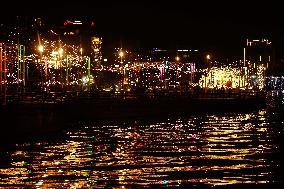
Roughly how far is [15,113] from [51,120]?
128 inches

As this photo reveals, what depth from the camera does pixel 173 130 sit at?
134ft

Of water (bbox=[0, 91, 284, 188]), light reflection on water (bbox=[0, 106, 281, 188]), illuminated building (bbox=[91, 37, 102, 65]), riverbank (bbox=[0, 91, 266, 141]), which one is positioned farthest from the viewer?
illuminated building (bbox=[91, 37, 102, 65])

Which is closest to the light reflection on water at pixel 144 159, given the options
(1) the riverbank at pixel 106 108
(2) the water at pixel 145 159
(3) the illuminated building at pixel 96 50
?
(2) the water at pixel 145 159

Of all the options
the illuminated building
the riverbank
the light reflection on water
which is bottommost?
the light reflection on water

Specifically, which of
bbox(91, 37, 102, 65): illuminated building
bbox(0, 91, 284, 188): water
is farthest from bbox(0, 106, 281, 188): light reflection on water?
bbox(91, 37, 102, 65): illuminated building

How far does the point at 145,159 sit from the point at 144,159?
4 cm

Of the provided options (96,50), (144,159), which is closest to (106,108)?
(144,159)

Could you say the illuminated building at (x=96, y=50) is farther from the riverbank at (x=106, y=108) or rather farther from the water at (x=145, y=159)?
the water at (x=145, y=159)

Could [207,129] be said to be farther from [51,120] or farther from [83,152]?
[83,152]

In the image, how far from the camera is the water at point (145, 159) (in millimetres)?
19406

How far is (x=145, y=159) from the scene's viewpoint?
24938 mm

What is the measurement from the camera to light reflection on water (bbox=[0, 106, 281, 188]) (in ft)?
64.2

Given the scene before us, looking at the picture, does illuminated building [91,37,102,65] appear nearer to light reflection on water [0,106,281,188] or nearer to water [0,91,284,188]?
water [0,91,284,188]

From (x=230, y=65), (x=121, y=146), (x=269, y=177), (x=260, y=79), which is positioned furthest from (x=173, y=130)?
(x=260, y=79)
